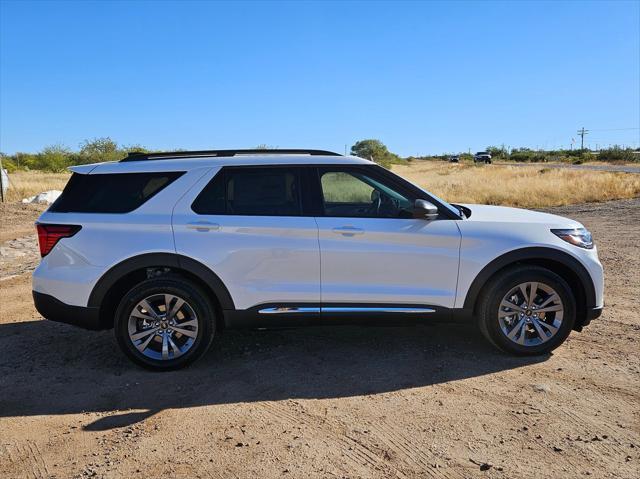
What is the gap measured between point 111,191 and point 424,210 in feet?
8.49

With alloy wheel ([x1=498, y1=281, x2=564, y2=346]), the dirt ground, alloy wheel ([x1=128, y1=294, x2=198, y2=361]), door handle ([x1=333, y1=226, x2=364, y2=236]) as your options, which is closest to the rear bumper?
alloy wheel ([x1=128, y1=294, x2=198, y2=361])

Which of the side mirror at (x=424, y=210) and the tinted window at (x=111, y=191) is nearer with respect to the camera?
the side mirror at (x=424, y=210)

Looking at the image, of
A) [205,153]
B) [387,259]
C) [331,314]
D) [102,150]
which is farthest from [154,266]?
[102,150]

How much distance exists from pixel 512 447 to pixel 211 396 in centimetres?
210

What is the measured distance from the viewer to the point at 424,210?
13.6 ft

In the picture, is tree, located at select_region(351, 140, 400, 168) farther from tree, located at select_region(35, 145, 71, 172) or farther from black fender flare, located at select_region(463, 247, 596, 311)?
black fender flare, located at select_region(463, 247, 596, 311)

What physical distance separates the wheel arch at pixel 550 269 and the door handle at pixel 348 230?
41.1 inches

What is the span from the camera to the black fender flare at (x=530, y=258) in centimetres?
427

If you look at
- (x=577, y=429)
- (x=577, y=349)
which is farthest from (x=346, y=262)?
(x=577, y=349)

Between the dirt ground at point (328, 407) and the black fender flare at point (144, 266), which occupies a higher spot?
the black fender flare at point (144, 266)

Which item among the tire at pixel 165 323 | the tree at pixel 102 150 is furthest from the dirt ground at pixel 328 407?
the tree at pixel 102 150

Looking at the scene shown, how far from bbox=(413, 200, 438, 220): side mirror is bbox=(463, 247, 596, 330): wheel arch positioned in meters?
0.63

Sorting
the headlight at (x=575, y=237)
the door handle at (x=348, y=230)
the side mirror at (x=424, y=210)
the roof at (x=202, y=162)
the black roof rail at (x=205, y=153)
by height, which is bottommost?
the headlight at (x=575, y=237)

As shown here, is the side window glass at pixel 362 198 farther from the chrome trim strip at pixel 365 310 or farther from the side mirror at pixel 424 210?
the chrome trim strip at pixel 365 310
